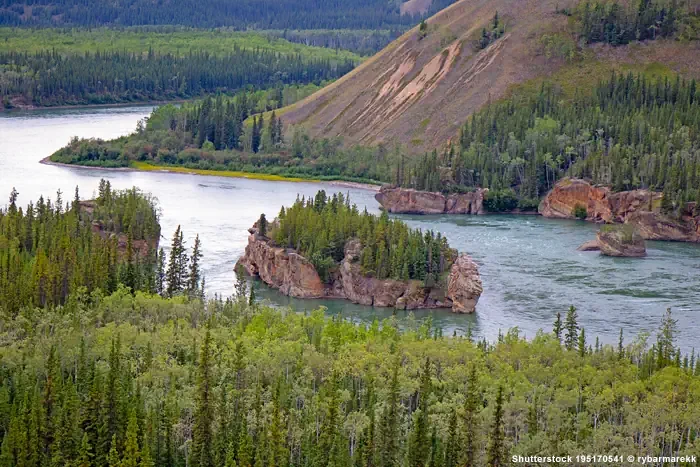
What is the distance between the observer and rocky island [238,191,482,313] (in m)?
125

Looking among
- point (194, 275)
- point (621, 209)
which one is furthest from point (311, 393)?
point (621, 209)

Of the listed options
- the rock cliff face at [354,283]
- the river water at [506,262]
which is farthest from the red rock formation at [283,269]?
the river water at [506,262]

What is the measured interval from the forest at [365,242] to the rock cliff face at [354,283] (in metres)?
0.73

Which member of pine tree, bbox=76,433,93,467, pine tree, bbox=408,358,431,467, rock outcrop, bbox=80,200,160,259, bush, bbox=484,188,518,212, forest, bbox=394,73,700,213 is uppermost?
forest, bbox=394,73,700,213

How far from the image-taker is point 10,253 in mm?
119688

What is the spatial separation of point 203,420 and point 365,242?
156 ft

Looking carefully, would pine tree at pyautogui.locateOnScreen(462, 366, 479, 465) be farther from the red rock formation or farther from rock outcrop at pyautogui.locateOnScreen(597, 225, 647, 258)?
rock outcrop at pyautogui.locateOnScreen(597, 225, 647, 258)

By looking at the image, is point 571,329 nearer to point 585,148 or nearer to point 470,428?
point 470,428

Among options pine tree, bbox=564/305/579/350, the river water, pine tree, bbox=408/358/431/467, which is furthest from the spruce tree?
pine tree, bbox=408/358/431/467

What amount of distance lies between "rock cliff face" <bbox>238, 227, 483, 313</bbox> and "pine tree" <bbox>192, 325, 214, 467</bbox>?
37.1 metres

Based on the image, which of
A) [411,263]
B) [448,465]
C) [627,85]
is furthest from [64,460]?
[627,85]

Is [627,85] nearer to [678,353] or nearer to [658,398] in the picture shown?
[678,353]

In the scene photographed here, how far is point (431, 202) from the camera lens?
172 metres

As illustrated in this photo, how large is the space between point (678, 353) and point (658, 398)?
12513 millimetres
